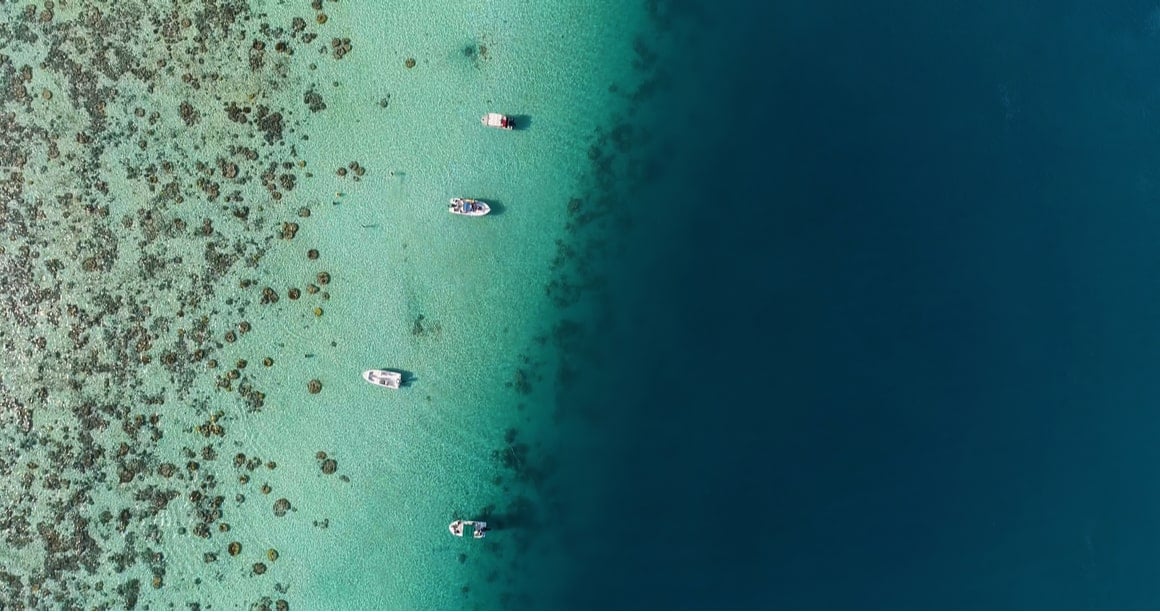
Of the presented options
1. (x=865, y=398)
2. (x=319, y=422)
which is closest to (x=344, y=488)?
(x=319, y=422)

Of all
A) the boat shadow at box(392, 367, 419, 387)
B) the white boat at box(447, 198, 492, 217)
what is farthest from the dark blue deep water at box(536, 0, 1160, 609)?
the boat shadow at box(392, 367, 419, 387)

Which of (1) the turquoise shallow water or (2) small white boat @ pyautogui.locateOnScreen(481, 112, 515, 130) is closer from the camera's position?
(1) the turquoise shallow water

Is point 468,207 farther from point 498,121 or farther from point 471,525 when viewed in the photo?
point 471,525

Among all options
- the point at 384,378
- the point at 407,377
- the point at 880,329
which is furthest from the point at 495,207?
the point at 880,329

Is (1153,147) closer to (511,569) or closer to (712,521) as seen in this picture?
(712,521)

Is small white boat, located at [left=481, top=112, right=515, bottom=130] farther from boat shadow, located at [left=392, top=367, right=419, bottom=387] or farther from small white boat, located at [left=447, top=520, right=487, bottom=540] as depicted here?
small white boat, located at [left=447, top=520, right=487, bottom=540]

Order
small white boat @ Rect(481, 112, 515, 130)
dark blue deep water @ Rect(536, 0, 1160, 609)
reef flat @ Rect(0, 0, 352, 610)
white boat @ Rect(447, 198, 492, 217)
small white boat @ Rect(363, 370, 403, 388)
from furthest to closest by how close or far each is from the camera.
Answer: dark blue deep water @ Rect(536, 0, 1160, 609) → small white boat @ Rect(481, 112, 515, 130) → white boat @ Rect(447, 198, 492, 217) → small white boat @ Rect(363, 370, 403, 388) → reef flat @ Rect(0, 0, 352, 610)
